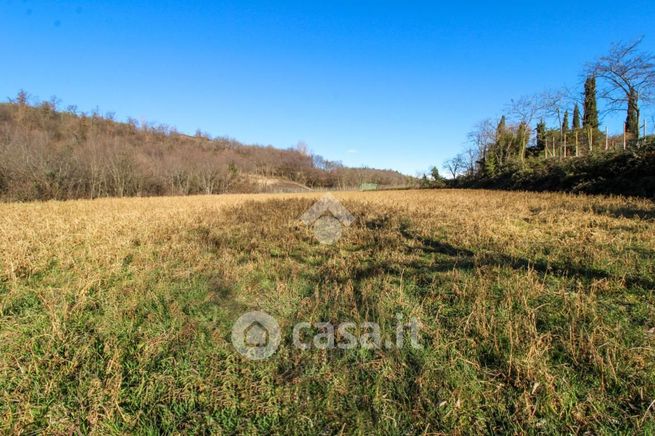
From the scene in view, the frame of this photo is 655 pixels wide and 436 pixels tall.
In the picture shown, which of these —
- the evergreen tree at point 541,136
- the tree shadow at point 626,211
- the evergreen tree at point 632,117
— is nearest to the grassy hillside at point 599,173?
the tree shadow at point 626,211

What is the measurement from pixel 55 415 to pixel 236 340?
158 centimetres

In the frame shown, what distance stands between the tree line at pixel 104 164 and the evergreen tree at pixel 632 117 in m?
54.5

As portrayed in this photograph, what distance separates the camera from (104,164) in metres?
39.4

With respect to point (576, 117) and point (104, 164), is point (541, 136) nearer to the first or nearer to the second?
point (576, 117)

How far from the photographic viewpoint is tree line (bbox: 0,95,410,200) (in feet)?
96.1

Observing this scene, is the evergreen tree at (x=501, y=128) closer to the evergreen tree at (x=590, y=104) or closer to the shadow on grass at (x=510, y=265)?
the evergreen tree at (x=590, y=104)

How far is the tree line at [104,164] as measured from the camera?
29.3m

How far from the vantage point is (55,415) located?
2.40 metres

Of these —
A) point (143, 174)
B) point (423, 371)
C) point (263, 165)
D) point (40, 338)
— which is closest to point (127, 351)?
point (40, 338)

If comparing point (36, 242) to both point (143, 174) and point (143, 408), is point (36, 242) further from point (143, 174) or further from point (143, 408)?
point (143, 174)

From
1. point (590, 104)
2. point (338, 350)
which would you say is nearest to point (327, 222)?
point (338, 350)
